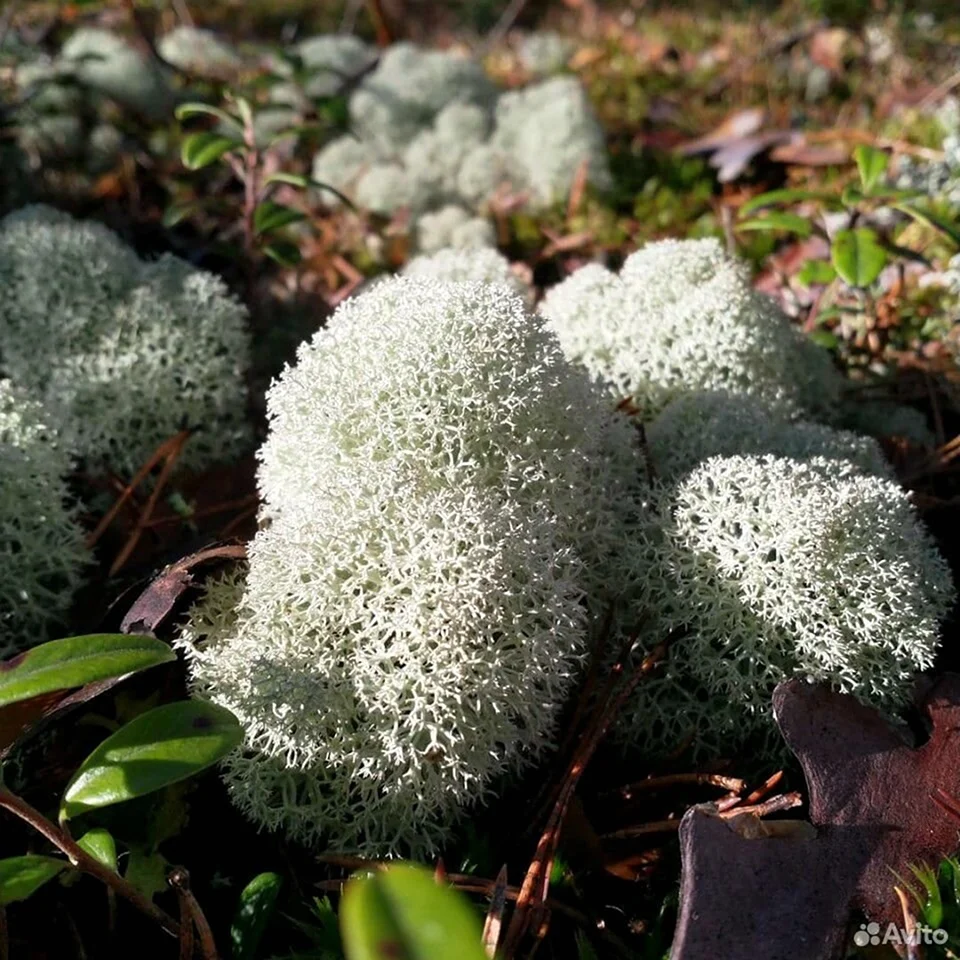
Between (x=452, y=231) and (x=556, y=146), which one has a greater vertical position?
(x=556, y=146)

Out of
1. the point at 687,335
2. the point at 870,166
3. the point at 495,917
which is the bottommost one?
the point at 495,917

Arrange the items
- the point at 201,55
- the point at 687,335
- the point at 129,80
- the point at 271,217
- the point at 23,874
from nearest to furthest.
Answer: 1. the point at 23,874
2. the point at 687,335
3. the point at 271,217
4. the point at 129,80
5. the point at 201,55

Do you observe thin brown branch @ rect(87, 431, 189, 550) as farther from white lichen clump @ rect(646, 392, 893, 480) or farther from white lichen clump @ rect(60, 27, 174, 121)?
white lichen clump @ rect(60, 27, 174, 121)

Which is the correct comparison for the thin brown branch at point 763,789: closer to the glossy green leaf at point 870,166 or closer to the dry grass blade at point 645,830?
the dry grass blade at point 645,830

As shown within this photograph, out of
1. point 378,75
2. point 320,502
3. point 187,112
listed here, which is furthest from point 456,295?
point 378,75

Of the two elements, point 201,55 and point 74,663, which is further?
point 201,55

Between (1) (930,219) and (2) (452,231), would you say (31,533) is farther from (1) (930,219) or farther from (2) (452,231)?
(1) (930,219)

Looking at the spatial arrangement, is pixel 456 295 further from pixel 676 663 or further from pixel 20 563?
pixel 20 563

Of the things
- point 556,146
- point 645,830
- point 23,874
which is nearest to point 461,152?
point 556,146
